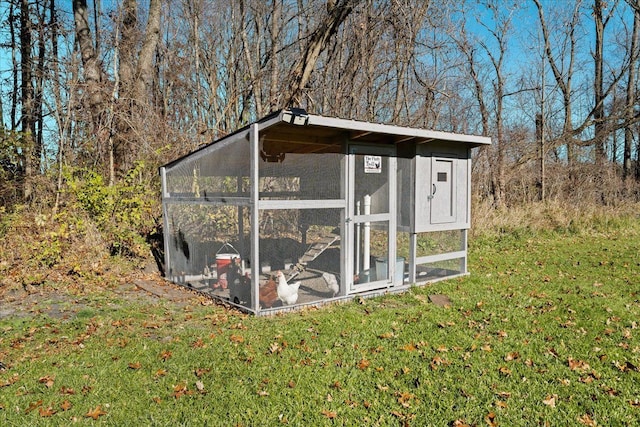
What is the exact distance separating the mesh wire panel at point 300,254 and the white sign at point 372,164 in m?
0.74

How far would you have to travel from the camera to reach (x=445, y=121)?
15.1m

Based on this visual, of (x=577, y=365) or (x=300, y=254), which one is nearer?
→ (x=577, y=365)

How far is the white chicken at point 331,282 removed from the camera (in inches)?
221

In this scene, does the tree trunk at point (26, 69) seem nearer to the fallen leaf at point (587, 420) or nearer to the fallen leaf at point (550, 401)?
the fallen leaf at point (550, 401)

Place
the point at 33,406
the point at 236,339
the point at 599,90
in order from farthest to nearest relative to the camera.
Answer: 1. the point at 599,90
2. the point at 236,339
3. the point at 33,406

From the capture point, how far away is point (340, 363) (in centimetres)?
361

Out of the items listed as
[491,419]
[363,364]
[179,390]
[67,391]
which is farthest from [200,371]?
[491,419]

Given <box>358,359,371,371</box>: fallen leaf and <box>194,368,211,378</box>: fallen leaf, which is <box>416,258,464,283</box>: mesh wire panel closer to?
<box>358,359,371,371</box>: fallen leaf

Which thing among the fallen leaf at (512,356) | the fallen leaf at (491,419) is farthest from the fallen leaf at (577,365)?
the fallen leaf at (491,419)

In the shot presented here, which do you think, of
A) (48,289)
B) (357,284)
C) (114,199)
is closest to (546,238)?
(357,284)

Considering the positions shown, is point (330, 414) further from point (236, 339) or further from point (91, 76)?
point (91, 76)

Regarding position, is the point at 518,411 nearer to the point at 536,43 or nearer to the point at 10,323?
the point at 10,323

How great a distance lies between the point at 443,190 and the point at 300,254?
2557 millimetres

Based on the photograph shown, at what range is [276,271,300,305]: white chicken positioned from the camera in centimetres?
514
